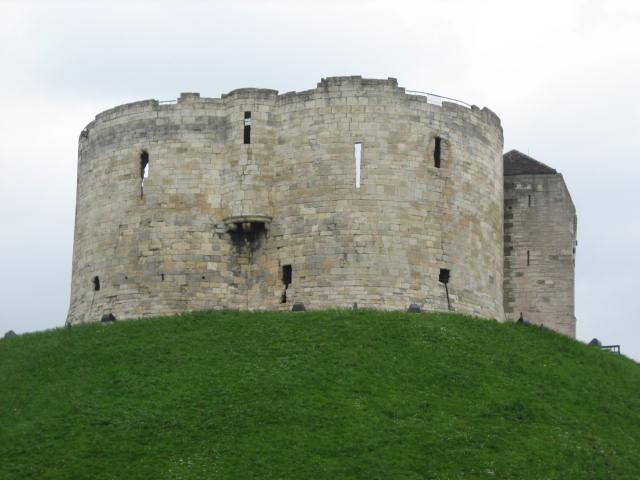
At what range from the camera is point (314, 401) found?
3067 centimetres

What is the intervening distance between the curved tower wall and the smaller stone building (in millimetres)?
2984

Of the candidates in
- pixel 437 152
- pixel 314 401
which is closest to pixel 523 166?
pixel 437 152

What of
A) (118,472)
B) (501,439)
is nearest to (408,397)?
(501,439)

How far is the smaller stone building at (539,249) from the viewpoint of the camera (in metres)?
44.1

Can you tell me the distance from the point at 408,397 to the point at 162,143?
44.6ft

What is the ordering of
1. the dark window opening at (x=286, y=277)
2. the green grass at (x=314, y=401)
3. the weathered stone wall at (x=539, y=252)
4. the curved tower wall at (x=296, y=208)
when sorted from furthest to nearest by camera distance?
1. the weathered stone wall at (x=539, y=252)
2. the dark window opening at (x=286, y=277)
3. the curved tower wall at (x=296, y=208)
4. the green grass at (x=314, y=401)

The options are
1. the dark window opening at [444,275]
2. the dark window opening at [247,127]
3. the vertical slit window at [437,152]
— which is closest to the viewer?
the dark window opening at [444,275]

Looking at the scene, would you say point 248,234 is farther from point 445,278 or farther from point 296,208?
point 445,278

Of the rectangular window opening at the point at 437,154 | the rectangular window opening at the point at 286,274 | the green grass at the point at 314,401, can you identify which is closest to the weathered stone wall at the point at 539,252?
the rectangular window opening at the point at 437,154

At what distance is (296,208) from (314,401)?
31.8ft

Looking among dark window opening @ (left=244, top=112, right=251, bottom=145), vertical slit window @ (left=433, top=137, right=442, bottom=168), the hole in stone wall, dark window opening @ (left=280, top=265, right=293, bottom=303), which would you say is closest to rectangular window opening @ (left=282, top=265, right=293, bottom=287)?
dark window opening @ (left=280, top=265, right=293, bottom=303)

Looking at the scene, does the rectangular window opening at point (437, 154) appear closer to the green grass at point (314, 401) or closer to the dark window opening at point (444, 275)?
the dark window opening at point (444, 275)

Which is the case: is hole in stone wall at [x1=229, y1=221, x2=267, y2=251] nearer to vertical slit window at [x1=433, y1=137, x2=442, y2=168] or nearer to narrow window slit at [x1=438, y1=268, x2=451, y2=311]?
narrow window slit at [x1=438, y1=268, x2=451, y2=311]

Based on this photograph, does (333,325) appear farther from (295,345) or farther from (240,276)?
(240,276)
